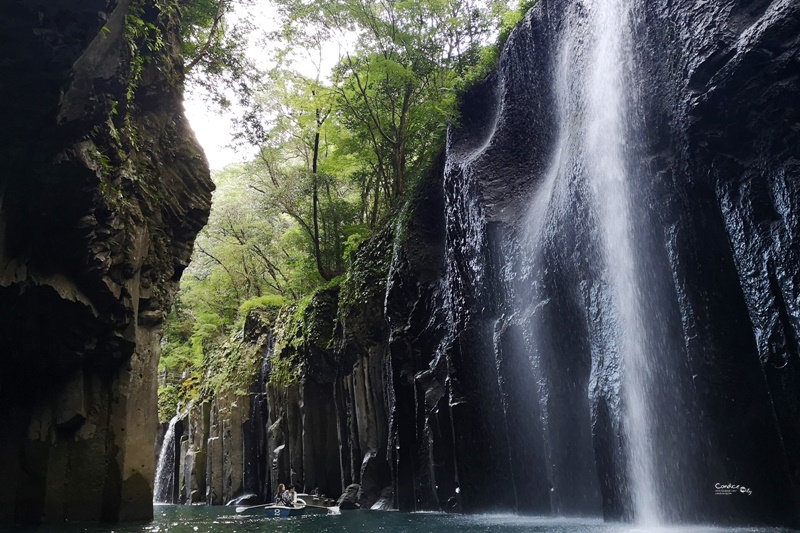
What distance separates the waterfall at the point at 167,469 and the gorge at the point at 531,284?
15.7 meters

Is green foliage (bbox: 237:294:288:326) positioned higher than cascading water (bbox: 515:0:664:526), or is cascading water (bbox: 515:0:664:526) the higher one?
Result: green foliage (bbox: 237:294:288:326)

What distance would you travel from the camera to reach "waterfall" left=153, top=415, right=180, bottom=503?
96.4 ft

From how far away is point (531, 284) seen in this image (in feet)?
36.6

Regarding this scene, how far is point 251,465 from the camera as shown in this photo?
23500 millimetres

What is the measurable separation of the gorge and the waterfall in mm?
15725

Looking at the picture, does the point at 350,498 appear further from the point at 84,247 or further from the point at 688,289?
the point at 688,289

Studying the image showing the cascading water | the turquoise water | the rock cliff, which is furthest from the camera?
the cascading water

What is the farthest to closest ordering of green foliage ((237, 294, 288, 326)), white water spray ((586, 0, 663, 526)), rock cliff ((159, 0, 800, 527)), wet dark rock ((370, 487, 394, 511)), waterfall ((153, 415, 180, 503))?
waterfall ((153, 415, 180, 503))
green foliage ((237, 294, 288, 326))
wet dark rock ((370, 487, 394, 511))
white water spray ((586, 0, 663, 526))
rock cliff ((159, 0, 800, 527))

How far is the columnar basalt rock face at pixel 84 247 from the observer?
736 cm

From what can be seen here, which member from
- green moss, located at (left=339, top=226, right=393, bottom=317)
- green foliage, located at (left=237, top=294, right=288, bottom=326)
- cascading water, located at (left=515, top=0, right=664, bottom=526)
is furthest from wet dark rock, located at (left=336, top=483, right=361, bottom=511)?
green foliage, located at (left=237, top=294, right=288, bottom=326)

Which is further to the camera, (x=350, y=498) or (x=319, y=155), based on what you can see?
(x=319, y=155)

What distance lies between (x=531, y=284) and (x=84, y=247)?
8147 mm

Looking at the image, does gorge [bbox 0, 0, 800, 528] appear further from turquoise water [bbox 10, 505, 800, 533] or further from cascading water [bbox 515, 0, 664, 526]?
turquoise water [bbox 10, 505, 800, 533]

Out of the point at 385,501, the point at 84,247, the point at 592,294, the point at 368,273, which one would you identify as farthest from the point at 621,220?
the point at 385,501
